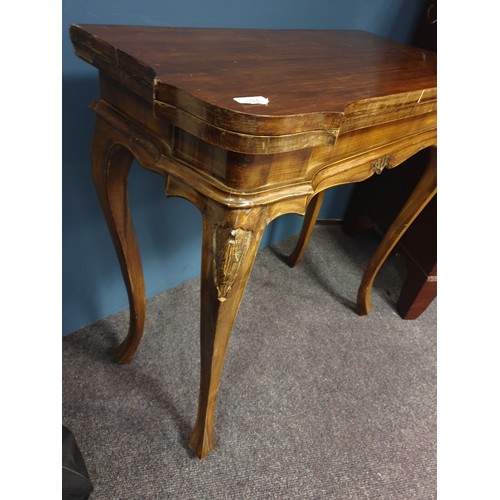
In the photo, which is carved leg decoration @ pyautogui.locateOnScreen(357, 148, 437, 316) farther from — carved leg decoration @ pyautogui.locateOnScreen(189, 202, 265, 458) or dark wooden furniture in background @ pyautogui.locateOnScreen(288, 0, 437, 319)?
carved leg decoration @ pyautogui.locateOnScreen(189, 202, 265, 458)

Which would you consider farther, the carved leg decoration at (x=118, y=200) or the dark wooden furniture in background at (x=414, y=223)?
the dark wooden furniture in background at (x=414, y=223)

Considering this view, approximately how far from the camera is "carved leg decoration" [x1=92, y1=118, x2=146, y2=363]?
0.69 metres

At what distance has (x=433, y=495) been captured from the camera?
0.91 metres

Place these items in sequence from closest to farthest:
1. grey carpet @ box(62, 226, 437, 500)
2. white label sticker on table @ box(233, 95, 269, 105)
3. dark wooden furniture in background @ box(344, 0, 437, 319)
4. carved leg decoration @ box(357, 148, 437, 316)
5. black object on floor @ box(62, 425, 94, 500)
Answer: white label sticker on table @ box(233, 95, 269, 105) < black object on floor @ box(62, 425, 94, 500) < grey carpet @ box(62, 226, 437, 500) < carved leg decoration @ box(357, 148, 437, 316) < dark wooden furniture in background @ box(344, 0, 437, 319)

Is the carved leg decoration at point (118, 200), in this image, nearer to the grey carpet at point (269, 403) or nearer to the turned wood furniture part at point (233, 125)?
the turned wood furniture part at point (233, 125)

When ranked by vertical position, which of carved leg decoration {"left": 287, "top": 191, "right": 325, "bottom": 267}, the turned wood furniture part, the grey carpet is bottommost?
the grey carpet

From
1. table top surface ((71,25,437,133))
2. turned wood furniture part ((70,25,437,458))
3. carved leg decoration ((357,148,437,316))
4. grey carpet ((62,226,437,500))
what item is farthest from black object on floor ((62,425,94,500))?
carved leg decoration ((357,148,437,316))

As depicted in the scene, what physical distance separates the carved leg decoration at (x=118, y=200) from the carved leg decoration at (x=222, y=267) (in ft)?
0.89

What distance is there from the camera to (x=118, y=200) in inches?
29.9

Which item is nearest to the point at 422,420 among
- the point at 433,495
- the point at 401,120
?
the point at 433,495

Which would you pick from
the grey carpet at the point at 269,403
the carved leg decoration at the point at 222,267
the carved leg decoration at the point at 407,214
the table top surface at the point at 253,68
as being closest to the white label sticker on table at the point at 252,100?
the table top surface at the point at 253,68

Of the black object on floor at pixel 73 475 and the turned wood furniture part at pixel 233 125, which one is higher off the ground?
the turned wood furniture part at pixel 233 125

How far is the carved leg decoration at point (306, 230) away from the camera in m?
1.35

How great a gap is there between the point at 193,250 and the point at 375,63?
75cm
